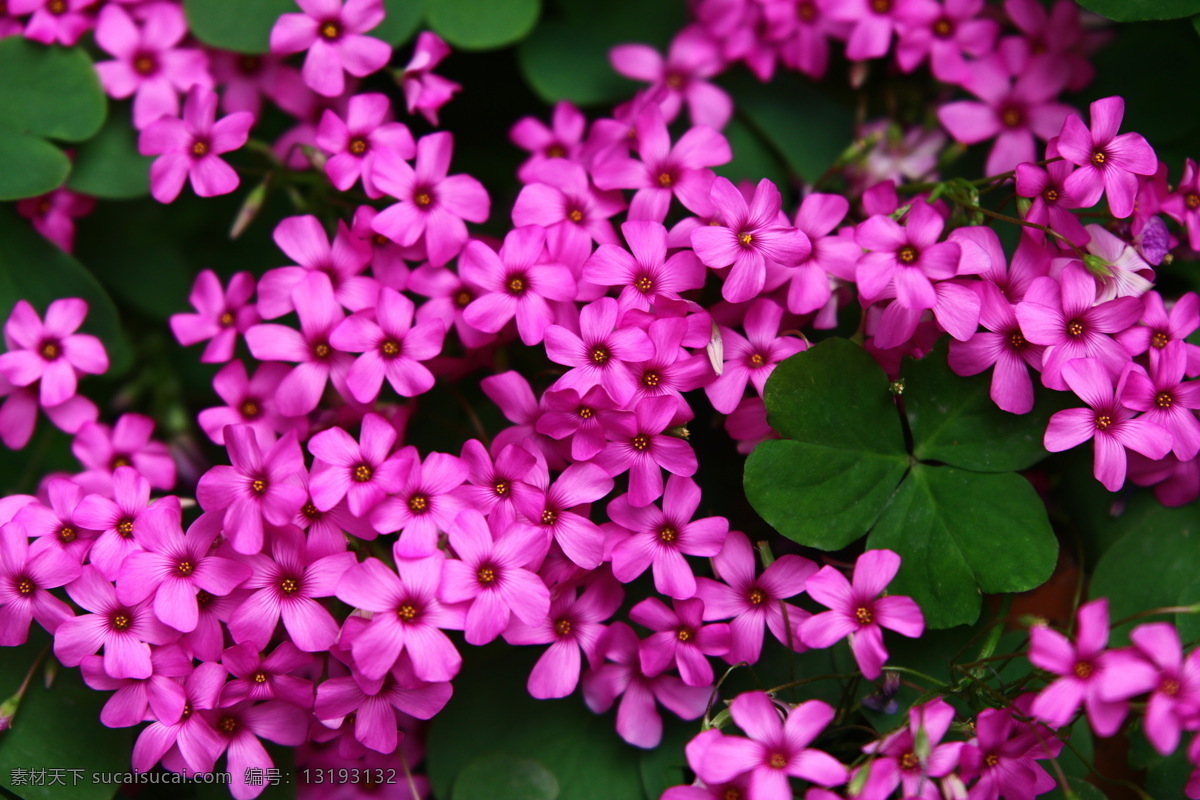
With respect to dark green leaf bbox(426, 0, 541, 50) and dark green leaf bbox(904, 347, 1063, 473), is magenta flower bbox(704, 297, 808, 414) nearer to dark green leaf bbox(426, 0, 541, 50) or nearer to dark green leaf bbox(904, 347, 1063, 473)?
dark green leaf bbox(904, 347, 1063, 473)

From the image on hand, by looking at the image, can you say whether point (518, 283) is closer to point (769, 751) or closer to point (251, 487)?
point (251, 487)

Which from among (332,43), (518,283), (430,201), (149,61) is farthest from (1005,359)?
(149,61)

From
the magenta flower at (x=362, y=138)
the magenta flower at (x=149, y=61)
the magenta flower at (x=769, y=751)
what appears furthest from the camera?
the magenta flower at (x=149, y=61)

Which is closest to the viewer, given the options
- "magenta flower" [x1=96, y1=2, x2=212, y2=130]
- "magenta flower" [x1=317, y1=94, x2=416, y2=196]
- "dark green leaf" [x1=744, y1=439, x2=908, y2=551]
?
"dark green leaf" [x1=744, y1=439, x2=908, y2=551]

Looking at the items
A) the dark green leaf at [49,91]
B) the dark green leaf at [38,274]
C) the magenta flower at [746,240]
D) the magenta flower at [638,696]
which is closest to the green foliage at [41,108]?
the dark green leaf at [49,91]

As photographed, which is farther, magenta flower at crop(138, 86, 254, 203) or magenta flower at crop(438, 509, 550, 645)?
magenta flower at crop(138, 86, 254, 203)

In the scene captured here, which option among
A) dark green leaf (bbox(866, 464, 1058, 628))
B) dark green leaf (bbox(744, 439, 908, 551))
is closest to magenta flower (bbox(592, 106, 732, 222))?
dark green leaf (bbox(744, 439, 908, 551))

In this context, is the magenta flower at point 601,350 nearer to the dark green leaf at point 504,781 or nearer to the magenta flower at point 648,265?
the magenta flower at point 648,265
